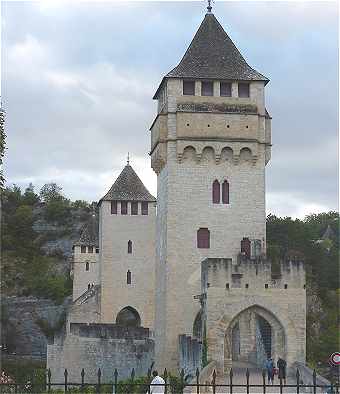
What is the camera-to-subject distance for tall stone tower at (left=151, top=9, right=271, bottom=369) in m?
33.3

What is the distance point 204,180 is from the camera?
33594 millimetres

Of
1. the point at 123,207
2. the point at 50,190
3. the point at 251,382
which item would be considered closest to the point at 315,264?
the point at 123,207

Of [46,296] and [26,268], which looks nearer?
[46,296]

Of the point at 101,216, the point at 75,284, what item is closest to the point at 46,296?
the point at 75,284

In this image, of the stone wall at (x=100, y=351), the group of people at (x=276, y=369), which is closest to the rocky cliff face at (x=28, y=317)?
the stone wall at (x=100, y=351)

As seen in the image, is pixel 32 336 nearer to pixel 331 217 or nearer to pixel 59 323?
pixel 59 323

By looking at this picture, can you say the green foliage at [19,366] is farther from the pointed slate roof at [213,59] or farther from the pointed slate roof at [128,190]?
the pointed slate roof at [213,59]

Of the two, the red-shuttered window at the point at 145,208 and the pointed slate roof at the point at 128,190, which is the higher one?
the pointed slate roof at the point at 128,190

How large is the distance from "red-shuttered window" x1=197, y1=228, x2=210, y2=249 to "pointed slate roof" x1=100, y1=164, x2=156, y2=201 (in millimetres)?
16017

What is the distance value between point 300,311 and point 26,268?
55.7 meters

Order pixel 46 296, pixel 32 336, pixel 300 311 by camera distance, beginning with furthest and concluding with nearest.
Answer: pixel 46 296 → pixel 32 336 → pixel 300 311

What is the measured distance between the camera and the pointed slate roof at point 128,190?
162ft

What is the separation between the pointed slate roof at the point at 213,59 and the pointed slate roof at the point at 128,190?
49.7 feet

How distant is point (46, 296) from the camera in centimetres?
7206
